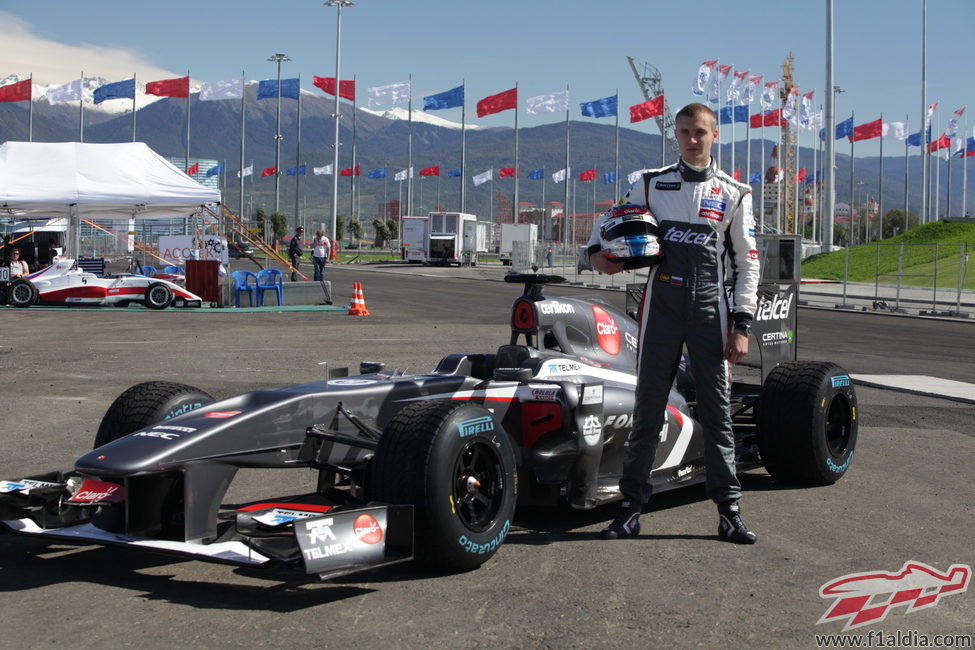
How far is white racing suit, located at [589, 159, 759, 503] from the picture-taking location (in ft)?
18.0

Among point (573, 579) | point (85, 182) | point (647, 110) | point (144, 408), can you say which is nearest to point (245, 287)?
point (85, 182)

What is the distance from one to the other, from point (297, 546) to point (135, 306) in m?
22.5

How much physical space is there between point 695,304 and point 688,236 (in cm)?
36

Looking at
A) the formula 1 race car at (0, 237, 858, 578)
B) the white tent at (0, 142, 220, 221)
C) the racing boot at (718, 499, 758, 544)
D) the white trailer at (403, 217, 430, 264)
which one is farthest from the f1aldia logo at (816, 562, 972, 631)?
the white trailer at (403, 217, 430, 264)

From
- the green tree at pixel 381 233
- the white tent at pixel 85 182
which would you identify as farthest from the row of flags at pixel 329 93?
the green tree at pixel 381 233

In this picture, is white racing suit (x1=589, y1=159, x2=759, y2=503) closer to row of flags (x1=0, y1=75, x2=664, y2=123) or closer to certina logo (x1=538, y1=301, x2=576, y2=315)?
certina logo (x1=538, y1=301, x2=576, y2=315)

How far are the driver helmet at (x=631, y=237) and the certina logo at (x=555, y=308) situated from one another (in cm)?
103

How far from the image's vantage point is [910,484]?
22.6 ft

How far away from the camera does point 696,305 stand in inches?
215

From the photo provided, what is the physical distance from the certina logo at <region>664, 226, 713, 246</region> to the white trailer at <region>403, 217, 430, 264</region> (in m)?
58.0

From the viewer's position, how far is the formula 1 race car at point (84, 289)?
2400 centimetres

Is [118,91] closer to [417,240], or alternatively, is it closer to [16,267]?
[417,240]

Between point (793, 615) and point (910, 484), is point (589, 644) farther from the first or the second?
point (910, 484)

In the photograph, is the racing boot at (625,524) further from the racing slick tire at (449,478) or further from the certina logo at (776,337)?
the certina logo at (776,337)
